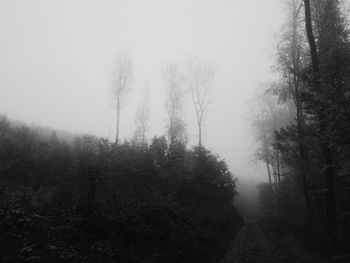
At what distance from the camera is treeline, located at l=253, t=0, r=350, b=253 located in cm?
911

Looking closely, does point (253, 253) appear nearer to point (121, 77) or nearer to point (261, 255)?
point (261, 255)

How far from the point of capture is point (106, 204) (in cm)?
1045

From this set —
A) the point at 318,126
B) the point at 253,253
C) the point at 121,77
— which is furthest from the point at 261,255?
the point at 121,77

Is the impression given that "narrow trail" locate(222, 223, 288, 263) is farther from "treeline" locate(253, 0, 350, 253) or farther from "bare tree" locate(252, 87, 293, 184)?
"bare tree" locate(252, 87, 293, 184)

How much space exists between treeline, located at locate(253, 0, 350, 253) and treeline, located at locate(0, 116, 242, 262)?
5.36 meters

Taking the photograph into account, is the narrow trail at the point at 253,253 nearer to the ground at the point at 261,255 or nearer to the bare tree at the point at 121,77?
the ground at the point at 261,255

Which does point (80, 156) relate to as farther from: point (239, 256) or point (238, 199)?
point (238, 199)

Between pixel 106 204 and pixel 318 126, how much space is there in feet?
32.7

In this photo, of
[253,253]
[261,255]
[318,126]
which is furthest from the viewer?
[318,126]

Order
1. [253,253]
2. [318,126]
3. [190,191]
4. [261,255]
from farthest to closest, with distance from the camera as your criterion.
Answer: [190,191] → [318,126] → [253,253] → [261,255]

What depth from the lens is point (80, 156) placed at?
17.0 m

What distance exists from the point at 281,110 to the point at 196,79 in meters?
13.9

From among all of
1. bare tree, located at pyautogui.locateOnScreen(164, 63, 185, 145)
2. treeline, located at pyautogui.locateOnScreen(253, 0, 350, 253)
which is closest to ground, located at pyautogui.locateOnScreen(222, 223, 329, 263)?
treeline, located at pyautogui.locateOnScreen(253, 0, 350, 253)

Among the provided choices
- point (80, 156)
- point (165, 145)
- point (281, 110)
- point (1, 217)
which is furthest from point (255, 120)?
point (1, 217)
